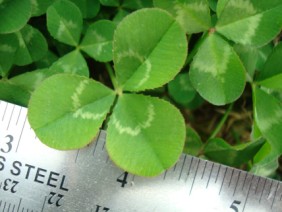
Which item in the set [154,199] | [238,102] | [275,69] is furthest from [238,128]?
[154,199]

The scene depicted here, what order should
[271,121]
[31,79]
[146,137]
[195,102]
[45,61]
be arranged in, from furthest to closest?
[195,102], [45,61], [31,79], [271,121], [146,137]

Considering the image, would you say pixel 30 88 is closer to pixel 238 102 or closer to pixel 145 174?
pixel 145 174

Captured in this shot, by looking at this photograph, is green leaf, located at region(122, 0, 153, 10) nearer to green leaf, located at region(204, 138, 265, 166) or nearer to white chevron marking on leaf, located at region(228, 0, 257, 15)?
white chevron marking on leaf, located at region(228, 0, 257, 15)

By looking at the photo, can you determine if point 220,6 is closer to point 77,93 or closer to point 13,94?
point 77,93

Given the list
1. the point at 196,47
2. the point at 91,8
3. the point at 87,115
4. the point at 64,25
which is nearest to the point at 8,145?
the point at 87,115

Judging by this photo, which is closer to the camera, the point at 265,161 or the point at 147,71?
the point at 147,71

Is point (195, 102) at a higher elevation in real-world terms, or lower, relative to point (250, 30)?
lower

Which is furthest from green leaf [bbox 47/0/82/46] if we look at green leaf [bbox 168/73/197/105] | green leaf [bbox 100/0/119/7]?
green leaf [bbox 168/73/197/105]
